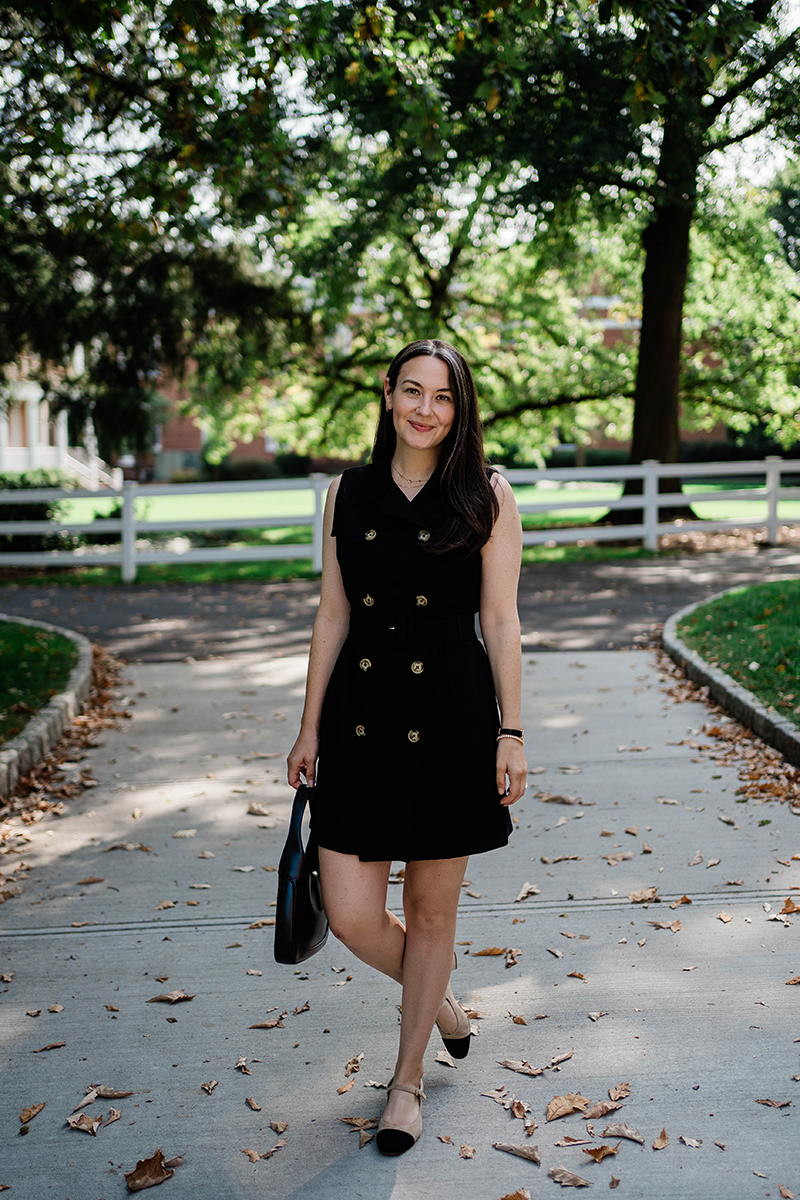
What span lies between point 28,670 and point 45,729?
5.77ft

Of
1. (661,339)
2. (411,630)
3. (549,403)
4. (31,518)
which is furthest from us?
(549,403)

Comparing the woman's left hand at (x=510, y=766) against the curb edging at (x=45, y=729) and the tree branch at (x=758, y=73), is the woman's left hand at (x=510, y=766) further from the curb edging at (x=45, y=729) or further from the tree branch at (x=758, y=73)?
the tree branch at (x=758, y=73)

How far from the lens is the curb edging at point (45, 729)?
659 cm

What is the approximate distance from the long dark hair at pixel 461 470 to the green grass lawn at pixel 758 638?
4274mm

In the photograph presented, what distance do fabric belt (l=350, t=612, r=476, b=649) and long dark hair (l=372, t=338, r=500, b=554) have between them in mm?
205

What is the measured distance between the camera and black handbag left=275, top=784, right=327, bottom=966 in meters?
3.23

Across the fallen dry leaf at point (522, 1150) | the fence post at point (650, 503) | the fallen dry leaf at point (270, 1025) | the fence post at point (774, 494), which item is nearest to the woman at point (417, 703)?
the fallen dry leaf at point (522, 1150)

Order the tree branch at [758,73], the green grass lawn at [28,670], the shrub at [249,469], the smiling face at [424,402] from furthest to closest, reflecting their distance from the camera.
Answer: the shrub at [249,469]
the tree branch at [758,73]
the green grass lawn at [28,670]
the smiling face at [424,402]

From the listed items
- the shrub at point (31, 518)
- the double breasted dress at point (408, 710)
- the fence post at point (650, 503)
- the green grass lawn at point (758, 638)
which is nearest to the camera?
the double breasted dress at point (408, 710)

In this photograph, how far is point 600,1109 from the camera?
3285mm

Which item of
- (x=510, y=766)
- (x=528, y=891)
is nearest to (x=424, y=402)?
(x=510, y=766)

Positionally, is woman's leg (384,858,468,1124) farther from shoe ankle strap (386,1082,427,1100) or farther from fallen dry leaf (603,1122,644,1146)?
fallen dry leaf (603,1122,644,1146)

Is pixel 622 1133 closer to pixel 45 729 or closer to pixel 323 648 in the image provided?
pixel 323 648

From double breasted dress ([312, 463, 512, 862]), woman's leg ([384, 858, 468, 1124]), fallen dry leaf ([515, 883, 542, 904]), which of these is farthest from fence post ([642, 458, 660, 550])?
woman's leg ([384, 858, 468, 1124])
